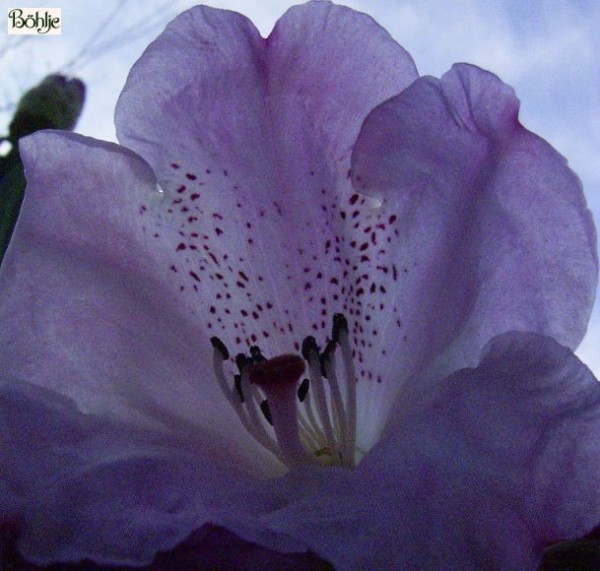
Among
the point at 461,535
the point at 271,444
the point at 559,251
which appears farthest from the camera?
the point at 271,444

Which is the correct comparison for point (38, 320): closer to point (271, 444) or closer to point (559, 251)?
point (271, 444)

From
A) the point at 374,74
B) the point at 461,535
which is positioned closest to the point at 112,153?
the point at 374,74

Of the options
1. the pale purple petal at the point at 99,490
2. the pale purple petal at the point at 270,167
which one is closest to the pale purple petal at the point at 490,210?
the pale purple petal at the point at 270,167

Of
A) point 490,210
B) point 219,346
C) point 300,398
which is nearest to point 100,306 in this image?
point 219,346

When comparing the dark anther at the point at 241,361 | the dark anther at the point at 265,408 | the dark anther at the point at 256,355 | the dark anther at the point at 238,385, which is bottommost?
the dark anther at the point at 265,408

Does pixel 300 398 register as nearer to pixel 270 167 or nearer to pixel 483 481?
pixel 270 167

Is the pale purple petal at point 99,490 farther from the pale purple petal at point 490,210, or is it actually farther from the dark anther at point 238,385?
the pale purple petal at point 490,210

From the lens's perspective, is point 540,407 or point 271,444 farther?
point 271,444
